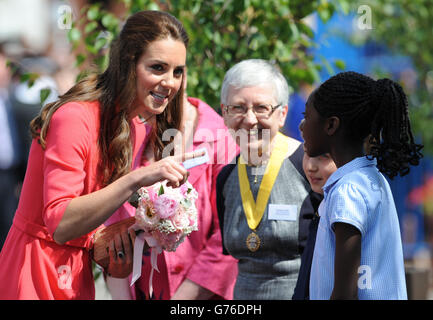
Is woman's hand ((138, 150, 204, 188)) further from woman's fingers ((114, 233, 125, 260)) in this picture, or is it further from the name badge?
the name badge

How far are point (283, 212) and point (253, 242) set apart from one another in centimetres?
22

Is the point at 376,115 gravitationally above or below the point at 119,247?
above

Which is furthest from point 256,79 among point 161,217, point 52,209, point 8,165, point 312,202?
point 8,165

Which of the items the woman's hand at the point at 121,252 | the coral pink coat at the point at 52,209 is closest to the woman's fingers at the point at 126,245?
the woman's hand at the point at 121,252

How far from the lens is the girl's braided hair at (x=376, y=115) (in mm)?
2711

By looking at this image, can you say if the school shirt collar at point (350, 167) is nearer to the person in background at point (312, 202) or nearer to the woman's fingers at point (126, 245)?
the person in background at point (312, 202)

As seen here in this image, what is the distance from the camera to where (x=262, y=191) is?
3488mm

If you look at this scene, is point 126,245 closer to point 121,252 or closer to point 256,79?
point 121,252

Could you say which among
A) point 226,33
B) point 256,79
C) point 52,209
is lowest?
point 52,209

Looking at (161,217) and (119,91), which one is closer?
(161,217)

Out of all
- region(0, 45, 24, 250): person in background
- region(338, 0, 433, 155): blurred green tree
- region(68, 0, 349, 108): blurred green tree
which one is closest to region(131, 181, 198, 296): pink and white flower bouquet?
region(68, 0, 349, 108): blurred green tree

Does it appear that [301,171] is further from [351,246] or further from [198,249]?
[351,246]

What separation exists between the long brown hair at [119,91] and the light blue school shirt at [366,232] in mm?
958

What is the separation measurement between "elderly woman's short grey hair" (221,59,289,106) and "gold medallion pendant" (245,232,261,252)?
701 mm
